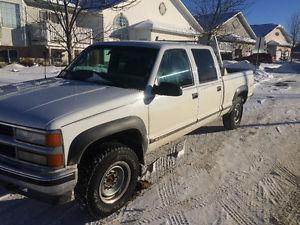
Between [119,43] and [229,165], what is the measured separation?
252cm

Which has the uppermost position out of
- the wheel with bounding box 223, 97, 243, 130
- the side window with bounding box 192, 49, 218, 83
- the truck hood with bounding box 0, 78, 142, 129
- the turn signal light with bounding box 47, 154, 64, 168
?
the side window with bounding box 192, 49, 218, 83

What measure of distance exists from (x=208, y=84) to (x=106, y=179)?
8.46 ft

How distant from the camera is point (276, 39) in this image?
6619 centimetres

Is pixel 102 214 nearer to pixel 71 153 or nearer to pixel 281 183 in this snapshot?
pixel 71 153

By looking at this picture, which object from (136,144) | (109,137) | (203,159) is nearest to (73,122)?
(109,137)

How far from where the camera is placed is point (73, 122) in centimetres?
339

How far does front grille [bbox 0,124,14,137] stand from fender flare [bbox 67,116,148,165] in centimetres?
61

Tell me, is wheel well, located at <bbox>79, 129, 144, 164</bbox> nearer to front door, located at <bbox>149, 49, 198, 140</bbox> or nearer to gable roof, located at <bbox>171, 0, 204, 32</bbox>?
front door, located at <bbox>149, 49, 198, 140</bbox>

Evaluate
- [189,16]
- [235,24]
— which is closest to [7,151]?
[189,16]

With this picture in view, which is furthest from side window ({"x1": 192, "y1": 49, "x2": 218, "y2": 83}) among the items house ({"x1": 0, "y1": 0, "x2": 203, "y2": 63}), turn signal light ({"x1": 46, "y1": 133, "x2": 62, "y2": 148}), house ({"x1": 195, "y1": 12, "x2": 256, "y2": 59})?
house ({"x1": 195, "y1": 12, "x2": 256, "y2": 59})

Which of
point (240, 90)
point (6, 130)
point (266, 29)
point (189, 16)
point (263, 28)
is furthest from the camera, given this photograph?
point (263, 28)

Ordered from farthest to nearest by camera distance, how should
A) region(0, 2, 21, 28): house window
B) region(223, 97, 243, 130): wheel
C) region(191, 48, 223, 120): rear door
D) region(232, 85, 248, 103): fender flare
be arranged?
region(0, 2, 21, 28): house window < region(223, 97, 243, 130): wheel < region(232, 85, 248, 103): fender flare < region(191, 48, 223, 120): rear door

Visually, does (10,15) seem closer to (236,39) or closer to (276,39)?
(236,39)

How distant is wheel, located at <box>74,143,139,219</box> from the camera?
3.66m
